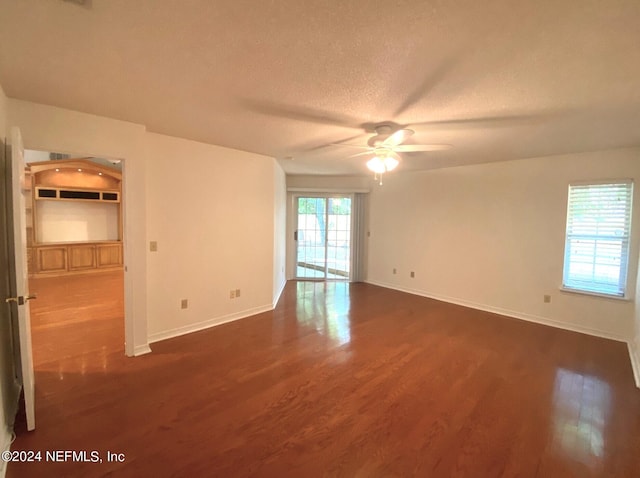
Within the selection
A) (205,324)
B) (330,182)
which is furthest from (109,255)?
(330,182)

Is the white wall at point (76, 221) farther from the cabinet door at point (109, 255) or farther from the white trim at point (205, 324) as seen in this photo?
the white trim at point (205, 324)

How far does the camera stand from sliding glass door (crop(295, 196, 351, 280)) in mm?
6637

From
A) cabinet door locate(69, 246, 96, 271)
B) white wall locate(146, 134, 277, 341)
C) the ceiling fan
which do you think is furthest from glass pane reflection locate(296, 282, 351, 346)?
cabinet door locate(69, 246, 96, 271)

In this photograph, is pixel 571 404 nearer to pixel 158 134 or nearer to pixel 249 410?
pixel 249 410

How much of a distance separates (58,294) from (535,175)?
8.09m

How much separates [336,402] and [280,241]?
3519 mm

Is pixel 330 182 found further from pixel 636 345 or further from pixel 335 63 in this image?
pixel 636 345

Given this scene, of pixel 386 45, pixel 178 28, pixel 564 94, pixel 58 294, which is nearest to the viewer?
pixel 178 28

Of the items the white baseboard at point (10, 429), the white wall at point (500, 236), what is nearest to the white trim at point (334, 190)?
the white wall at point (500, 236)

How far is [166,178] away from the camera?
11.0 feet

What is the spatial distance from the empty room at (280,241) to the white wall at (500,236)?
0.04 meters

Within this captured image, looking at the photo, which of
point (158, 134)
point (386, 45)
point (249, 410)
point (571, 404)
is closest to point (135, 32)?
point (386, 45)

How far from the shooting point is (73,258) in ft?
21.3

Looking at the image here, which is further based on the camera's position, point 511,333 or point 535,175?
point 535,175
